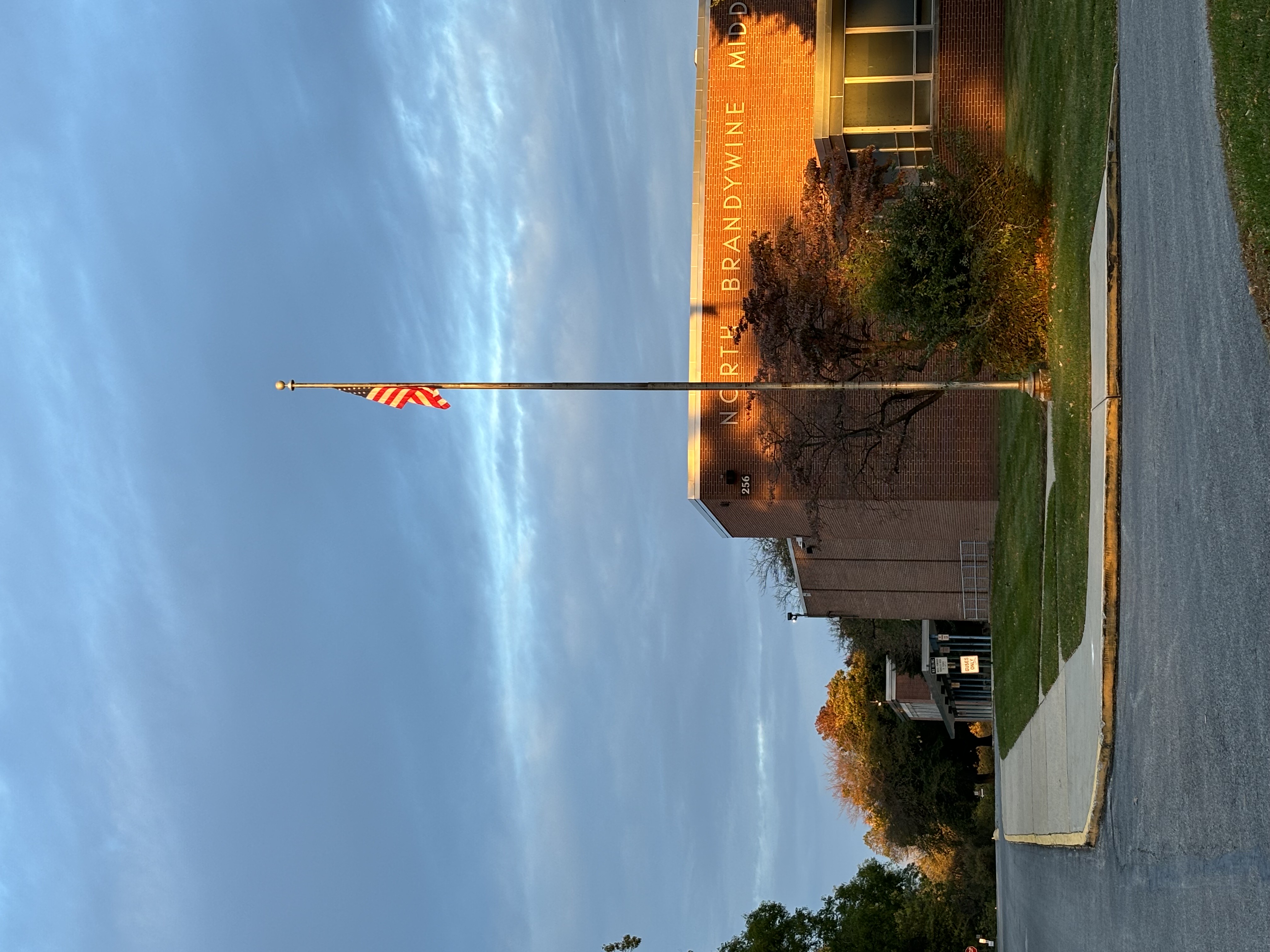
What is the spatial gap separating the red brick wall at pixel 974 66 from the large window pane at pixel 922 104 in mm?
281

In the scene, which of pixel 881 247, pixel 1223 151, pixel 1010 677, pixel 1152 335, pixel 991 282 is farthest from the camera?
pixel 1010 677

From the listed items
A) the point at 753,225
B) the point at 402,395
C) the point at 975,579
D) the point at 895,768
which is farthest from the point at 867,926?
the point at 402,395

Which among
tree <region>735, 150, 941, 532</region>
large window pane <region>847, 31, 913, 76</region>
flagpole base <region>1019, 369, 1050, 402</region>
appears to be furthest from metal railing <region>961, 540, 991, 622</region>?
large window pane <region>847, 31, 913, 76</region>

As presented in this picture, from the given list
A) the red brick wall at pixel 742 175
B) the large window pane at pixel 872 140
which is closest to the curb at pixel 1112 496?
the large window pane at pixel 872 140

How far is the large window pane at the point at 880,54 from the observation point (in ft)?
80.8

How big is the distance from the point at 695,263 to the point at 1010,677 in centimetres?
1271

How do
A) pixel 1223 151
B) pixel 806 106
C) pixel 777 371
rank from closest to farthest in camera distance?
pixel 1223 151
pixel 777 371
pixel 806 106

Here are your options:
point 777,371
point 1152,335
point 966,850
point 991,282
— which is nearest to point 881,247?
point 991,282

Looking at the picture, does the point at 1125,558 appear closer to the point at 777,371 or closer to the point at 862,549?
the point at 777,371

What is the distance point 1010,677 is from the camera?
2161 cm

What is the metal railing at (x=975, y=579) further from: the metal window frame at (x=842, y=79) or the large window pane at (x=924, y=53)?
the large window pane at (x=924, y=53)

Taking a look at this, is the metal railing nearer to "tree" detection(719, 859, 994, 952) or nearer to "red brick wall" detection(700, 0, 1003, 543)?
"red brick wall" detection(700, 0, 1003, 543)

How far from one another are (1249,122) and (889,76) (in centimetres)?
1758

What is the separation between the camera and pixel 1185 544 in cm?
937
